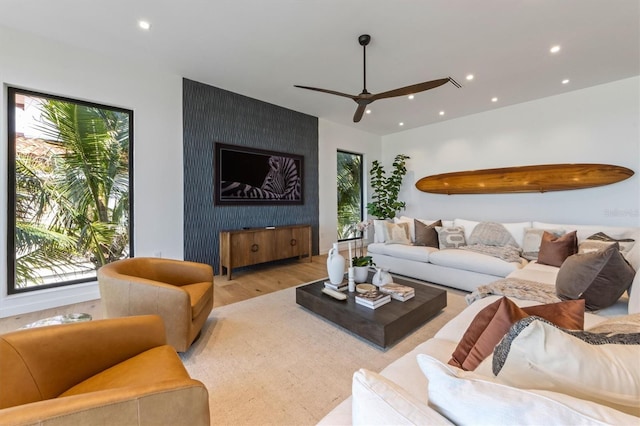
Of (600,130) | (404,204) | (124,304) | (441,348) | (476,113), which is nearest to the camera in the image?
(441,348)

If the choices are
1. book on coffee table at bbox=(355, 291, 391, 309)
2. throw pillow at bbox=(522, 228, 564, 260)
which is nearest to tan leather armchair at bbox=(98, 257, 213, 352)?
book on coffee table at bbox=(355, 291, 391, 309)

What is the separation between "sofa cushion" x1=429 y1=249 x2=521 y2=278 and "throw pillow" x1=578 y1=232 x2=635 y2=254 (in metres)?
0.61

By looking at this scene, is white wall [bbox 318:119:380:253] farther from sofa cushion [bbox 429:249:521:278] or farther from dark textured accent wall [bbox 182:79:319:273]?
sofa cushion [bbox 429:249:521:278]

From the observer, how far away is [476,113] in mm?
4879

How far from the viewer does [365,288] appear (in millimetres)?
2404

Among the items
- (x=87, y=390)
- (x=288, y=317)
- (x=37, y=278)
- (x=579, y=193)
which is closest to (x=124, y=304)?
(x=87, y=390)

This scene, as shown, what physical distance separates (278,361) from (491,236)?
11.0 feet

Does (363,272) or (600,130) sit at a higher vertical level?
(600,130)

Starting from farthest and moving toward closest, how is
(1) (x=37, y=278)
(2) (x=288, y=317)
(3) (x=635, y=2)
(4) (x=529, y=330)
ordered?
(1) (x=37, y=278) < (2) (x=288, y=317) < (3) (x=635, y=2) < (4) (x=529, y=330)

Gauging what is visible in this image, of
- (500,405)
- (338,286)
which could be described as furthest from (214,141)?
(500,405)

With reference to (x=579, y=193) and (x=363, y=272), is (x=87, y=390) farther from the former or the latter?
(x=579, y=193)

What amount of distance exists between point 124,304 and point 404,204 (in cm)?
535

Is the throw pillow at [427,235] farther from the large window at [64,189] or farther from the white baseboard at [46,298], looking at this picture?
the white baseboard at [46,298]

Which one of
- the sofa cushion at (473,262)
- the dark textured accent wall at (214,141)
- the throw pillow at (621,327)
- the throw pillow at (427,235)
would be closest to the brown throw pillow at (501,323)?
the throw pillow at (621,327)
